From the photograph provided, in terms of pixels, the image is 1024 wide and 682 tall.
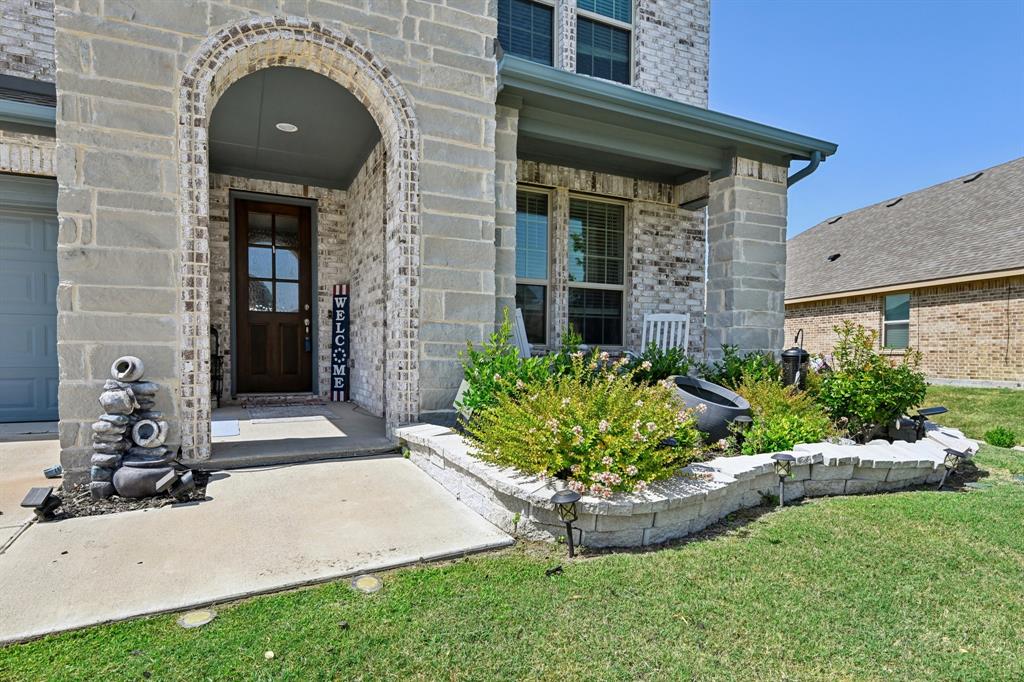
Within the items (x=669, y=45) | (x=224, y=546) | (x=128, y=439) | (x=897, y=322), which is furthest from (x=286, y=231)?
(x=897, y=322)

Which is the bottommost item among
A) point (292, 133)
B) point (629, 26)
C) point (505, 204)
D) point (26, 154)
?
point (505, 204)

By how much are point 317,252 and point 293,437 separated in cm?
353

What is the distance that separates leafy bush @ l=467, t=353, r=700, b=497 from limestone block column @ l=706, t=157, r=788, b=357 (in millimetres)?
3279

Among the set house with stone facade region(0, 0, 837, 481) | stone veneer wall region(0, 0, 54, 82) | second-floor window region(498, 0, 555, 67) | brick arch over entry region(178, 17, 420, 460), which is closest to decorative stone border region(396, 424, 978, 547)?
brick arch over entry region(178, 17, 420, 460)

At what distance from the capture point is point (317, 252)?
23.9 ft

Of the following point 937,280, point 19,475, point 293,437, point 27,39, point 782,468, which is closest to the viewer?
point 782,468

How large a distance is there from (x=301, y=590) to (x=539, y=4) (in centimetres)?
788

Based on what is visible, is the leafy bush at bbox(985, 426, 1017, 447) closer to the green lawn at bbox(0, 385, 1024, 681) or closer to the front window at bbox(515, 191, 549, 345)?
the green lawn at bbox(0, 385, 1024, 681)

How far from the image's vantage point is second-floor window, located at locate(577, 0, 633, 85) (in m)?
7.52

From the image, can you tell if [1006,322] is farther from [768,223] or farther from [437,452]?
[437,452]

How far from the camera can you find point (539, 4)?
289 inches

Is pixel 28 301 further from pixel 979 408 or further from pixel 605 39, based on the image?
pixel 979 408

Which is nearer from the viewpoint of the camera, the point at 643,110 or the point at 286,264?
the point at 643,110

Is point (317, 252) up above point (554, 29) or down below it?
below
